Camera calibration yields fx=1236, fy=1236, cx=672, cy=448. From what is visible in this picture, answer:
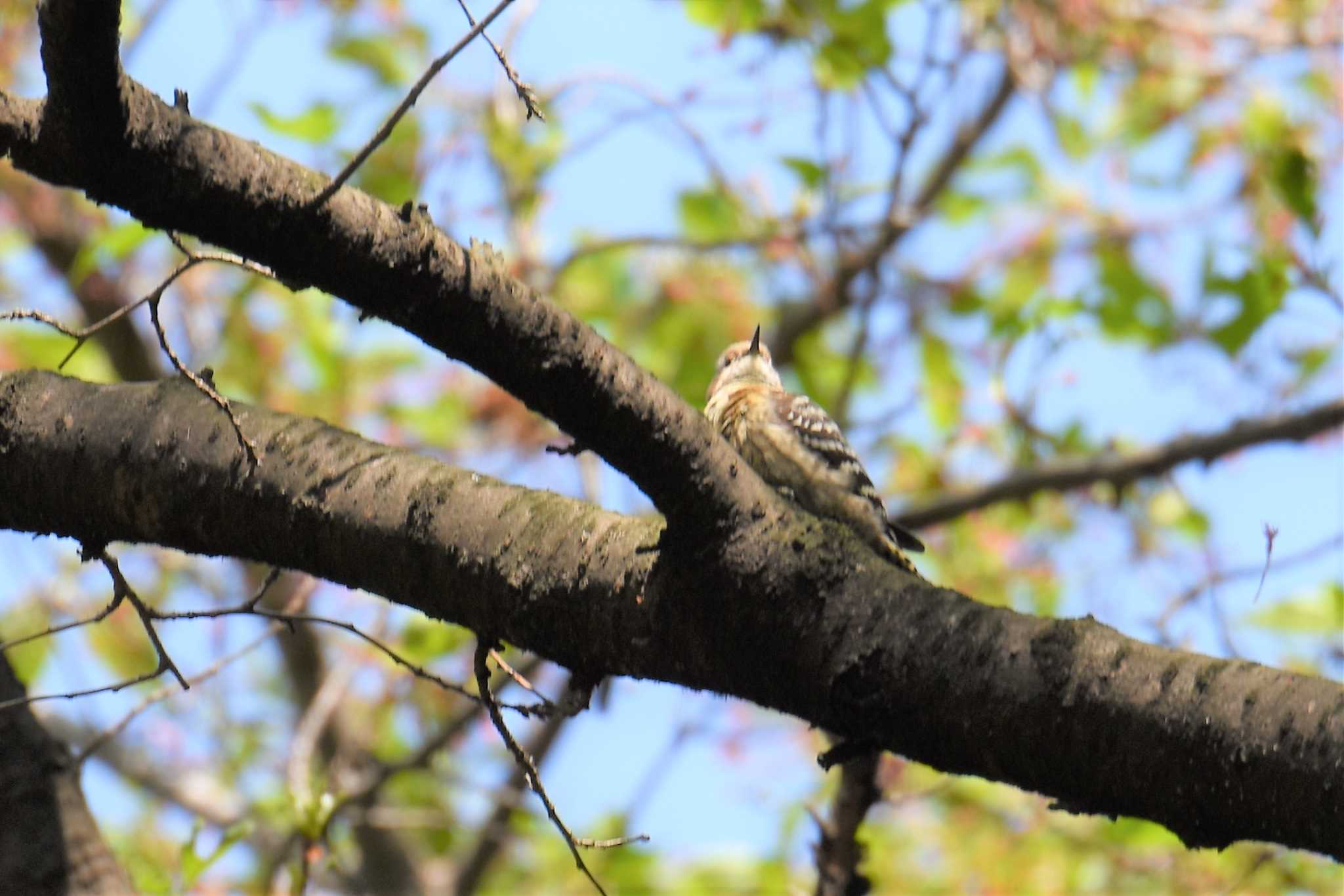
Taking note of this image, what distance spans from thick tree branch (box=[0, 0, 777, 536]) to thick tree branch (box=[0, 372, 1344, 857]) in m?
0.17

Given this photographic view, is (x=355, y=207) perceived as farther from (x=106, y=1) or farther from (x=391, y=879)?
(x=391, y=879)

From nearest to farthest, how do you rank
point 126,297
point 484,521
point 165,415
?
point 484,521 < point 165,415 < point 126,297

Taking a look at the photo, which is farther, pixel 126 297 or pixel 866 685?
pixel 126 297

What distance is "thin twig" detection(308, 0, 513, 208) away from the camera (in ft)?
5.79

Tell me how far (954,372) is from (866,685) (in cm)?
487

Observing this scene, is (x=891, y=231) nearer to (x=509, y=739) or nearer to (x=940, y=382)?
(x=940, y=382)

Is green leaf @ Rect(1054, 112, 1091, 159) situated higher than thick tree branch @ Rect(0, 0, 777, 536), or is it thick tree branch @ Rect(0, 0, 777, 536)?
green leaf @ Rect(1054, 112, 1091, 159)

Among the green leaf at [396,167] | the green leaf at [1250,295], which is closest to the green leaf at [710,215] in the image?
the green leaf at [396,167]

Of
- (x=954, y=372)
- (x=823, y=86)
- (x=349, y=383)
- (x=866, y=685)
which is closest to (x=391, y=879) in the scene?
(x=349, y=383)

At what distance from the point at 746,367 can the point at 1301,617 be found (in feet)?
8.69

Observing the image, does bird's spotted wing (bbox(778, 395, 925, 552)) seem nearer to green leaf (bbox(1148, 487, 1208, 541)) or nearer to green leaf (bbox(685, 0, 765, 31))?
green leaf (bbox(685, 0, 765, 31))

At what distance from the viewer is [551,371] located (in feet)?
6.59

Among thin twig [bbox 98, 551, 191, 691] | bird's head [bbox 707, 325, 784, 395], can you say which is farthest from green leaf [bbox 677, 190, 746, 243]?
thin twig [bbox 98, 551, 191, 691]

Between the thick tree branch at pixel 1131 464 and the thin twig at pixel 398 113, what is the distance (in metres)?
3.64
